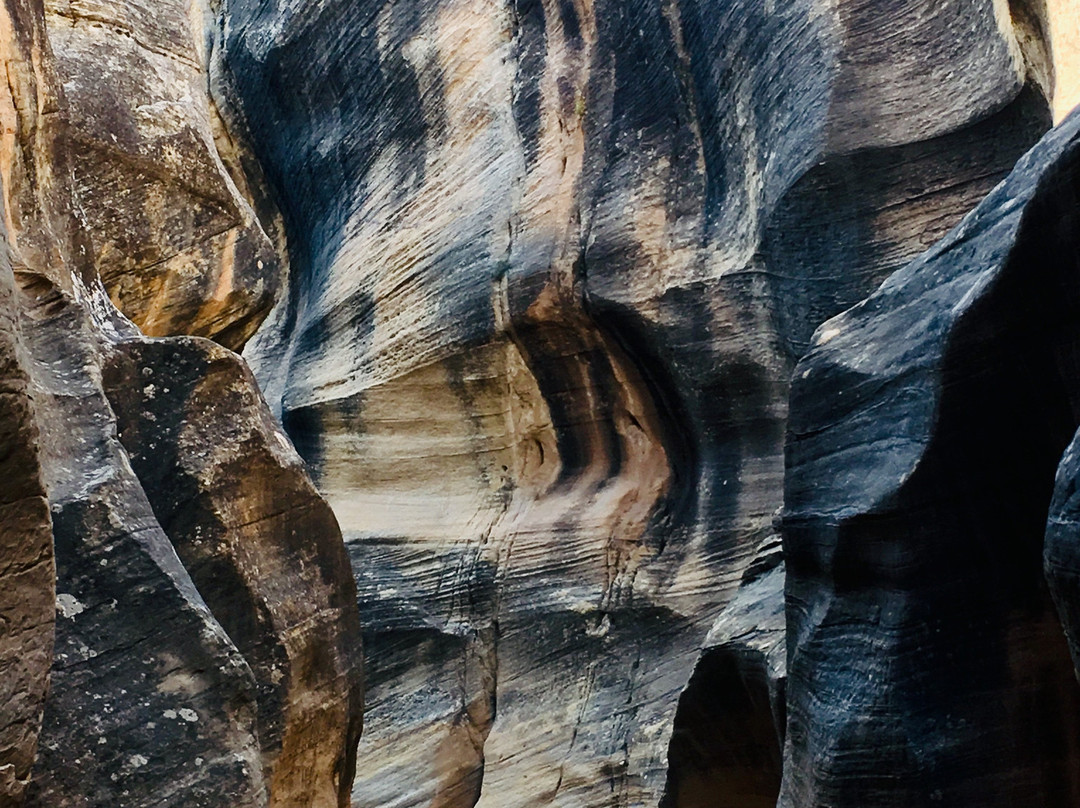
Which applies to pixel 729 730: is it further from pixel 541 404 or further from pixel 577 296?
pixel 541 404

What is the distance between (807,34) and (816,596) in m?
4.71

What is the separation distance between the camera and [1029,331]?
415 centimetres

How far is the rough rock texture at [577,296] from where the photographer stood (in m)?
8.06

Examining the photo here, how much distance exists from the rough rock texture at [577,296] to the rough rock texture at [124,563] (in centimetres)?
229

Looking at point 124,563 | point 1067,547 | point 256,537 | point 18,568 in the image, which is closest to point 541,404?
point 256,537

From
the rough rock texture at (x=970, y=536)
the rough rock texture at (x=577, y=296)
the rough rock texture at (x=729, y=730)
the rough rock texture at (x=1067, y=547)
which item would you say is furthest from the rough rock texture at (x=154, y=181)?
the rough rock texture at (x=1067, y=547)

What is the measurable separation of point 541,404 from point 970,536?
21.5 feet

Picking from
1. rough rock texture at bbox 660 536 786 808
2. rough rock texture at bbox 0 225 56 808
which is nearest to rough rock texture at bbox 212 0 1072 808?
rough rock texture at bbox 660 536 786 808

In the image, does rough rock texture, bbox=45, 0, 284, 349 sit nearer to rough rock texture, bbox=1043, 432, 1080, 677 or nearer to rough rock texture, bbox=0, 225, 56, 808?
rough rock texture, bbox=0, 225, 56, 808

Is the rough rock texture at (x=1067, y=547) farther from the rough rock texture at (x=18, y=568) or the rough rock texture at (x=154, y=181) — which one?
the rough rock texture at (x=154, y=181)

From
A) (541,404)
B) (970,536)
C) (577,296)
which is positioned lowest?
(970,536)

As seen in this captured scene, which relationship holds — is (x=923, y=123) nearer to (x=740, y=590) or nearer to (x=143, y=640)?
(x=740, y=590)

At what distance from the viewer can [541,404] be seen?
423 inches

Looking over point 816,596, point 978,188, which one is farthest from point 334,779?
point 978,188
